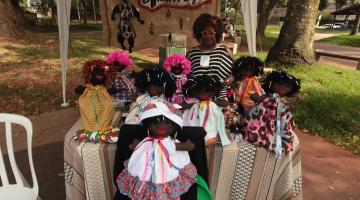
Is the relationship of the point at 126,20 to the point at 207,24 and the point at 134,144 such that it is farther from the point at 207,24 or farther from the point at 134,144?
the point at 134,144

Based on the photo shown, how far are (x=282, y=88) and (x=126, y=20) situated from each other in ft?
11.2

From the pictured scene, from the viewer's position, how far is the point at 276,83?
2.19 m

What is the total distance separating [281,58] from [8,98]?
7.03 metres

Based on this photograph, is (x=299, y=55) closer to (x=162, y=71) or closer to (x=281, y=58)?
(x=281, y=58)

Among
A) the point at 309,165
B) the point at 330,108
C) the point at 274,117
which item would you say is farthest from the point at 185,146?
the point at 330,108

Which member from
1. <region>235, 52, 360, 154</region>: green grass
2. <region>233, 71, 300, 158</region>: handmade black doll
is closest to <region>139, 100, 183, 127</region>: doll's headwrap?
<region>233, 71, 300, 158</region>: handmade black doll

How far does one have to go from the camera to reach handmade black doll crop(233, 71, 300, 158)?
7.20ft

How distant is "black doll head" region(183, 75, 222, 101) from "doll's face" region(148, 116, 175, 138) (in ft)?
1.62

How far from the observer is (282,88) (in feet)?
7.19

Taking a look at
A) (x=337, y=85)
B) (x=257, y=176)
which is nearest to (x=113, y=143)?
(x=257, y=176)

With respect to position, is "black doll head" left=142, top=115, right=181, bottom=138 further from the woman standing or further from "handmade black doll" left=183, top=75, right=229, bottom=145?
the woman standing

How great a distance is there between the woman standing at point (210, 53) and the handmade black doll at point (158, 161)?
1325 millimetres

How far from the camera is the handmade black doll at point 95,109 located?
2262 mm

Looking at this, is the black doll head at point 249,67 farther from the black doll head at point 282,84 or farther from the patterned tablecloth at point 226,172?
the patterned tablecloth at point 226,172
